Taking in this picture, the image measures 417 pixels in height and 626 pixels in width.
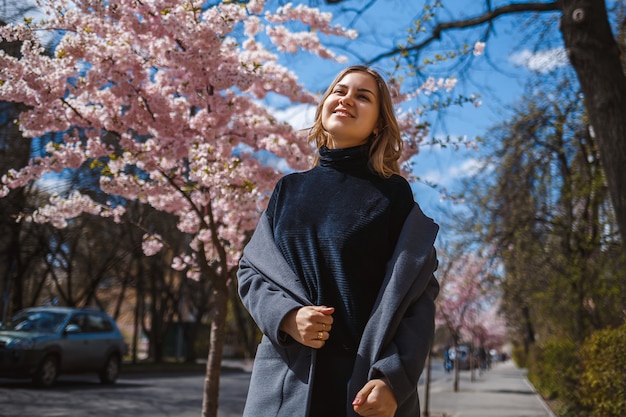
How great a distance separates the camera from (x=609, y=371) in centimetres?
616

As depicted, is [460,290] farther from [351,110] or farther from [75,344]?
[351,110]

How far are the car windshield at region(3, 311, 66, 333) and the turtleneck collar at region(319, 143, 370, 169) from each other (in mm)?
11318

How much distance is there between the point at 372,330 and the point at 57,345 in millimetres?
11621

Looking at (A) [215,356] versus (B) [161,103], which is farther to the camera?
(B) [161,103]

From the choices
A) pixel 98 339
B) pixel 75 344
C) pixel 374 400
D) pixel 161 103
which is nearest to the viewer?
pixel 374 400

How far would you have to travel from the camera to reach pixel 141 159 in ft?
19.9

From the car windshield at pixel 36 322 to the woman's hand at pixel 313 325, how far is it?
1147 centimetres

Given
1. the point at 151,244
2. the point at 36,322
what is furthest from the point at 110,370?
the point at 151,244

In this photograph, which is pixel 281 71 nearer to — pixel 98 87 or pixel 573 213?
pixel 98 87

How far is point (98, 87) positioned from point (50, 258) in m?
15.5

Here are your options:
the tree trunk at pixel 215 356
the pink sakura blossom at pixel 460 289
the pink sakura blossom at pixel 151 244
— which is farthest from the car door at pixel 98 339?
the tree trunk at pixel 215 356

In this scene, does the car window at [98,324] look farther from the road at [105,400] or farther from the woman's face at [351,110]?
the woman's face at [351,110]

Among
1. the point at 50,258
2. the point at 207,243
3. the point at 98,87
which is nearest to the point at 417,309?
the point at 98,87

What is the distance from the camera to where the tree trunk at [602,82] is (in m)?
5.53
